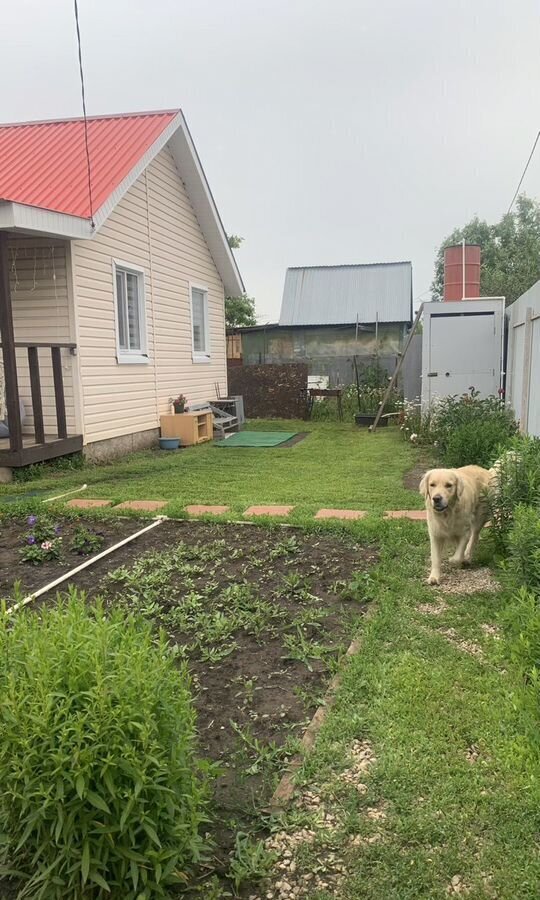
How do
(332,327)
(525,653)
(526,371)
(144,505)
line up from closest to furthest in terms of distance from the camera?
(525,653), (144,505), (526,371), (332,327)

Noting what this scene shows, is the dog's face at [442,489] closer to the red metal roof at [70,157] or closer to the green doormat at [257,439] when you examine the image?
the red metal roof at [70,157]

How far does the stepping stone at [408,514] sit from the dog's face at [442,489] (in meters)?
1.33

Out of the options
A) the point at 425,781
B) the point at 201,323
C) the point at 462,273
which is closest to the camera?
the point at 425,781

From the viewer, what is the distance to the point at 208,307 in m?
14.5

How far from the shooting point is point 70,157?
996 cm

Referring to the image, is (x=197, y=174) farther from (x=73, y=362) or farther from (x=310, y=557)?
(x=310, y=557)

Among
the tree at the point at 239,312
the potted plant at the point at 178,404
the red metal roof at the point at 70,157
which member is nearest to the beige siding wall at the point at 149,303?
the potted plant at the point at 178,404

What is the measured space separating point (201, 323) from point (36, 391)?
699 centimetres

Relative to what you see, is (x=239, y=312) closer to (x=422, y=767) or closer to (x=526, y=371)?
(x=526, y=371)

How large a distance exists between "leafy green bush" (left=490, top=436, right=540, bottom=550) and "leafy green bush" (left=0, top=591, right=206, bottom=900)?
2878mm

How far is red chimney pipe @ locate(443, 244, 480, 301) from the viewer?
13977mm

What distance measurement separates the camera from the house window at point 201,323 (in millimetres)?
14008

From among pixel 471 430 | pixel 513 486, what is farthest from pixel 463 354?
pixel 513 486

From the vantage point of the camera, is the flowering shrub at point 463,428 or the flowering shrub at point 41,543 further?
the flowering shrub at point 463,428
